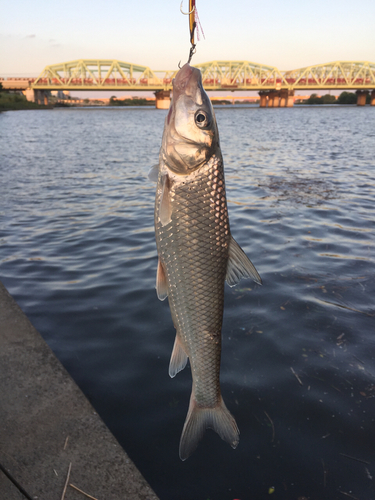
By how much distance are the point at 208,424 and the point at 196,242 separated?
1547 mm

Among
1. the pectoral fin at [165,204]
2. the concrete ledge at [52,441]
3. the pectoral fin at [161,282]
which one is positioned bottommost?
the concrete ledge at [52,441]

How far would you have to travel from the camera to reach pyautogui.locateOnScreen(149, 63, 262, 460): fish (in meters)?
2.60

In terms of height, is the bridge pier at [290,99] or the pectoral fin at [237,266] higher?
the bridge pier at [290,99]

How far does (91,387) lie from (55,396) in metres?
1.09

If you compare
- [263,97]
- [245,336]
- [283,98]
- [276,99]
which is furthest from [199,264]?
[263,97]

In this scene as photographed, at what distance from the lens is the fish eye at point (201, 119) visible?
102 inches

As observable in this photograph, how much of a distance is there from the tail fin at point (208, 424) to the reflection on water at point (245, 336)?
2.74 feet

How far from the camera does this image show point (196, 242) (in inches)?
106

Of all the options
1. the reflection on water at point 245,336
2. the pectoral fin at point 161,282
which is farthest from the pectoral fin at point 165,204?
the reflection on water at point 245,336

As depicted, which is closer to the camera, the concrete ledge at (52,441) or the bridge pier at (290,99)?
the concrete ledge at (52,441)

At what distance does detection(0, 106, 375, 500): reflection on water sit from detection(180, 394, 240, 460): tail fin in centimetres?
84

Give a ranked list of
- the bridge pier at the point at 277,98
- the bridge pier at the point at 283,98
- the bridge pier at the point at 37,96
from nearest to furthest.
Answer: the bridge pier at the point at 37,96, the bridge pier at the point at 283,98, the bridge pier at the point at 277,98

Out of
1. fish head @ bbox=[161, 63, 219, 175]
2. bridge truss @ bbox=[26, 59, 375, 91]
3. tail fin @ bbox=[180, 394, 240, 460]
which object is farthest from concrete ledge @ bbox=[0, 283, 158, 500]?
bridge truss @ bbox=[26, 59, 375, 91]

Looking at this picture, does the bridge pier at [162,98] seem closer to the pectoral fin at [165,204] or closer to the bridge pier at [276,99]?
the bridge pier at [276,99]
